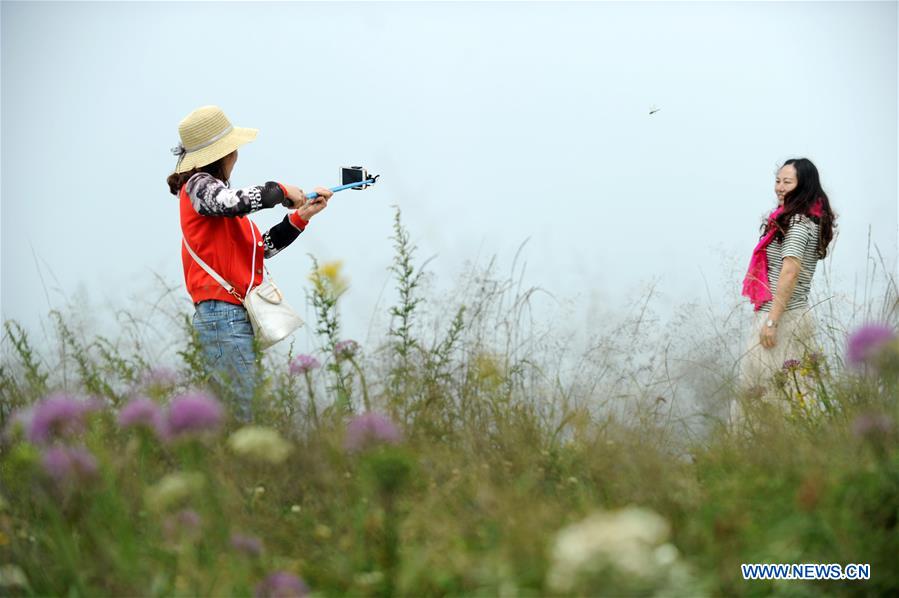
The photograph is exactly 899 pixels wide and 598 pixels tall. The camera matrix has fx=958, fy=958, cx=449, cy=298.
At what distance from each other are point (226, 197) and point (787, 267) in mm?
2636

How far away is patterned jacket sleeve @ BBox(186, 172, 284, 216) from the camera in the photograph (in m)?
3.68

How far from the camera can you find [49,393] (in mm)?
3625

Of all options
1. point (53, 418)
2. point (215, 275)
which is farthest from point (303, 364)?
point (53, 418)

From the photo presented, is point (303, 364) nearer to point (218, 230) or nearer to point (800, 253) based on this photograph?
point (218, 230)

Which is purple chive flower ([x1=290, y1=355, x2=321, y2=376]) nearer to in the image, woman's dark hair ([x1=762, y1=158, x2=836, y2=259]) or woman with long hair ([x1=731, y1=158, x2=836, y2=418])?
woman with long hair ([x1=731, y1=158, x2=836, y2=418])

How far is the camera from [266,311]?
3834 millimetres

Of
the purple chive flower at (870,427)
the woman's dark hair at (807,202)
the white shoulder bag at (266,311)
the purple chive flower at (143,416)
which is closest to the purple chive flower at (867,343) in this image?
the purple chive flower at (870,427)

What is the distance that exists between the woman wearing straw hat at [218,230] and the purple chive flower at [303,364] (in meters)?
0.39

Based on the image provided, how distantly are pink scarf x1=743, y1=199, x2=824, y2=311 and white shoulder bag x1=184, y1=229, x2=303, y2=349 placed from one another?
227 cm

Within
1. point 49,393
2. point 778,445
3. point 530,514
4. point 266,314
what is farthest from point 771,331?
point 49,393

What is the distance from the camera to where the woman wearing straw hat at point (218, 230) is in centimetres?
377

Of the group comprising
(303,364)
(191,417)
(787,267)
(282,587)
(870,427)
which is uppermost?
(787,267)

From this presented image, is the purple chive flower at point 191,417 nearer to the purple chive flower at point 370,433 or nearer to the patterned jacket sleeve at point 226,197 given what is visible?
the purple chive flower at point 370,433

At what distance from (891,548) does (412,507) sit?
117 cm
